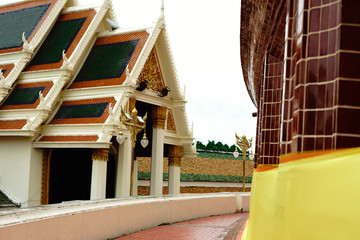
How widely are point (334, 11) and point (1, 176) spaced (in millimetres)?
16610

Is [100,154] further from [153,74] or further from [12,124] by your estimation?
[153,74]

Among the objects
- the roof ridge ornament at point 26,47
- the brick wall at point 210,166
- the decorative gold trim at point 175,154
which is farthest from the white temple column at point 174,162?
the brick wall at point 210,166

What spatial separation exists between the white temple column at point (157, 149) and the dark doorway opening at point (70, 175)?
8.05ft

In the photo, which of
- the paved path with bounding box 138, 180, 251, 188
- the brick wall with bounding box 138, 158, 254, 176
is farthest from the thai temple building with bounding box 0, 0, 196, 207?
the brick wall with bounding box 138, 158, 254, 176

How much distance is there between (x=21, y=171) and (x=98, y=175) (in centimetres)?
274

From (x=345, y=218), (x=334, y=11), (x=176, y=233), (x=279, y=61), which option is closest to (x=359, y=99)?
(x=334, y=11)

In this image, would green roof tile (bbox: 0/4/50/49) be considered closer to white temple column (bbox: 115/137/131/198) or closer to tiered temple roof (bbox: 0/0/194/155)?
tiered temple roof (bbox: 0/0/194/155)

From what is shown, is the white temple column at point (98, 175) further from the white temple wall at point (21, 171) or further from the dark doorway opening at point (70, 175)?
the dark doorway opening at point (70, 175)

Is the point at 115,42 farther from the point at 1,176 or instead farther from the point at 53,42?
the point at 1,176

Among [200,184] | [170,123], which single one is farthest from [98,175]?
[200,184]

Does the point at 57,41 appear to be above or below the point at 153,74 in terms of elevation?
above

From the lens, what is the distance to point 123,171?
16.7 metres

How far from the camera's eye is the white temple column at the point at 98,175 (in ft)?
51.4

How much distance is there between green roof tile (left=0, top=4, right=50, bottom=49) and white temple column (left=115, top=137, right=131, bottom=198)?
5733 mm
